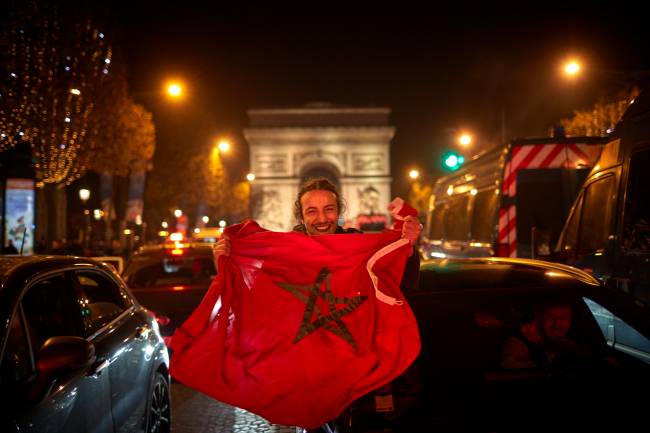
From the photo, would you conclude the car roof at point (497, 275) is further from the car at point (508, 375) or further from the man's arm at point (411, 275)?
the man's arm at point (411, 275)

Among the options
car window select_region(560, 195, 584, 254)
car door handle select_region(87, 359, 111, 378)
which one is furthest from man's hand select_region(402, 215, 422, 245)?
car window select_region(560, 195, 584, 254)

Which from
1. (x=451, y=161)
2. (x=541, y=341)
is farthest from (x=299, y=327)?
(x=451, y=161)

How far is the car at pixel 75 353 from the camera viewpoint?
3.29 meters

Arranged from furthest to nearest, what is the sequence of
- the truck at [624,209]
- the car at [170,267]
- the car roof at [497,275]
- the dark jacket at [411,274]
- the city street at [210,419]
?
the car at [170,267] → the city street at [210,419] → the truck at [624,209] → the car roof at [497,275] → the dark jacket at [411,274]

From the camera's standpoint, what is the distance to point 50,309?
4.12 metres

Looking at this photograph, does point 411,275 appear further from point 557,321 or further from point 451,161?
point 451,161

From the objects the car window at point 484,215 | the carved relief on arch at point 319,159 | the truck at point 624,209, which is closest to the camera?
the truck at point 624,209

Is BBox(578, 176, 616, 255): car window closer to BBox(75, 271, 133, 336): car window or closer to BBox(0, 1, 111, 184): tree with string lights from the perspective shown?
BBox(75, 271, 133, 336): car window

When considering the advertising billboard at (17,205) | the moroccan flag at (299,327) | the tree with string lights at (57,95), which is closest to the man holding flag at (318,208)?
the moroccan flag at (299,327)

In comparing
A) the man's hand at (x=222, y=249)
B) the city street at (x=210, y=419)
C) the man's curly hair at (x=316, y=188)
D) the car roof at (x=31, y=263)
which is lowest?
the city street at (x=210, y=419)

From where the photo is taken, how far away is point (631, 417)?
311cm

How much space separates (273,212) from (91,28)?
133ft

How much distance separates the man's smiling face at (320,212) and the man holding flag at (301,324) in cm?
69

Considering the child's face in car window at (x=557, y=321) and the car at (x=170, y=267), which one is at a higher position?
the child's face in car window at (x=557, y=321)
